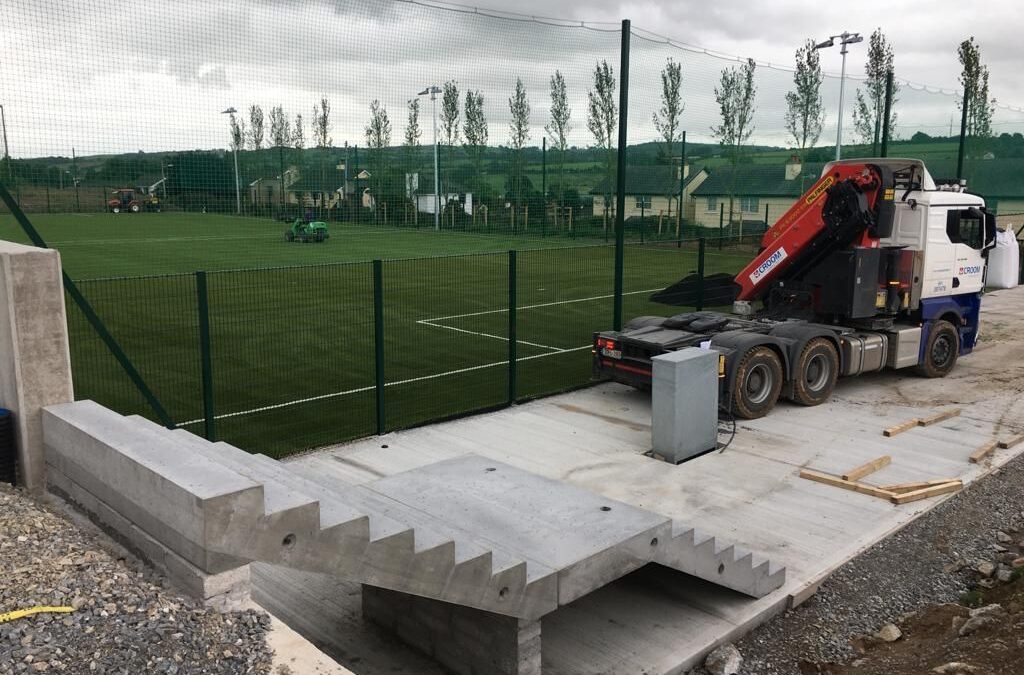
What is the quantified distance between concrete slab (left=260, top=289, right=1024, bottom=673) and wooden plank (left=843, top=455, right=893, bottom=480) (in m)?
0.11

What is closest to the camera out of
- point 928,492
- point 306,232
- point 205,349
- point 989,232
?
point 928,492

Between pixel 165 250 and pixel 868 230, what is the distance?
21.3 m

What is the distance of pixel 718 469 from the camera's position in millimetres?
10258

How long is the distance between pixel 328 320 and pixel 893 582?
1380 centimetres

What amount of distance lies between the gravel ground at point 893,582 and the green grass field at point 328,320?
6.07 meters

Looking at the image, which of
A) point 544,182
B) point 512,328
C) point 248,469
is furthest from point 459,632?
point 544,182

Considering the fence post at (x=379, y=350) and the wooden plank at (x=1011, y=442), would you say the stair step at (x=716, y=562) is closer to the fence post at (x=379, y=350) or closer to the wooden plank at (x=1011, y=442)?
the fence post at (x=379, y=350)

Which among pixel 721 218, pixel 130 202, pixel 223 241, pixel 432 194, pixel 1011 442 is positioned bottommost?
pixel 1011 442

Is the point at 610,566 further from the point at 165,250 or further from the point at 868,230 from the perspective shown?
the point at 165,250

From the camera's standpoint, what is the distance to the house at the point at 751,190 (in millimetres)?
29953

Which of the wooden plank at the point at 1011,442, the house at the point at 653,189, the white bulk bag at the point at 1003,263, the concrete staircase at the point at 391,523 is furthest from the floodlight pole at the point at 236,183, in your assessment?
the white bulk bag at the point at 1003,263

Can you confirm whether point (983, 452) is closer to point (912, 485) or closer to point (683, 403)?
point (912, 485)

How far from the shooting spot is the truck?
12750 mm

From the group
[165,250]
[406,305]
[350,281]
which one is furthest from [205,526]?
[165,250]
